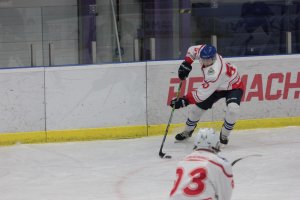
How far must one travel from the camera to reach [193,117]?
8852 mm

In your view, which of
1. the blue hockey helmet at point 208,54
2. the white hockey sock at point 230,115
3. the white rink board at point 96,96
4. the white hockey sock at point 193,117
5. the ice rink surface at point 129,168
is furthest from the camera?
the white rink board at point 96,96

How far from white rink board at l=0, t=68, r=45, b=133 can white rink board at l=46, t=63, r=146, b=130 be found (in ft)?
0.31

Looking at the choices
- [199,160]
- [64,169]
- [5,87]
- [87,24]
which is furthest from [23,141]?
[199,160]

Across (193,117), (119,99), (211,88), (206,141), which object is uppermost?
(206,141)

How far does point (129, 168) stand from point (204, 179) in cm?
382

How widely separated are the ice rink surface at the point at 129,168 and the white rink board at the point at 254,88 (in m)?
0.25

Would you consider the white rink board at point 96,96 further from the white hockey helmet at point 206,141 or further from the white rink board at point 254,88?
the white hockey helmet at point 206,141

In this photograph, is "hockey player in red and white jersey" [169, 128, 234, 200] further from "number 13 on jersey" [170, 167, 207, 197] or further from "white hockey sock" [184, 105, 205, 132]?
"white hockey sock" [184, 105, 205, 132]

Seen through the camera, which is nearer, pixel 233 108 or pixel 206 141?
pixel 206 141

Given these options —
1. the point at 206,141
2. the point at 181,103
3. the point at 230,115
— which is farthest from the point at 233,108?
the point at 206,141

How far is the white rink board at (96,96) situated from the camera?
901cm

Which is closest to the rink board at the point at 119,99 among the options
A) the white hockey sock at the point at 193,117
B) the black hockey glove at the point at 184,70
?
the white hockey sock at the point at 193,117

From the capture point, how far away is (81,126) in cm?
913

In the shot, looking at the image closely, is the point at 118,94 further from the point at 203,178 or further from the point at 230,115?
the point at 203,178
